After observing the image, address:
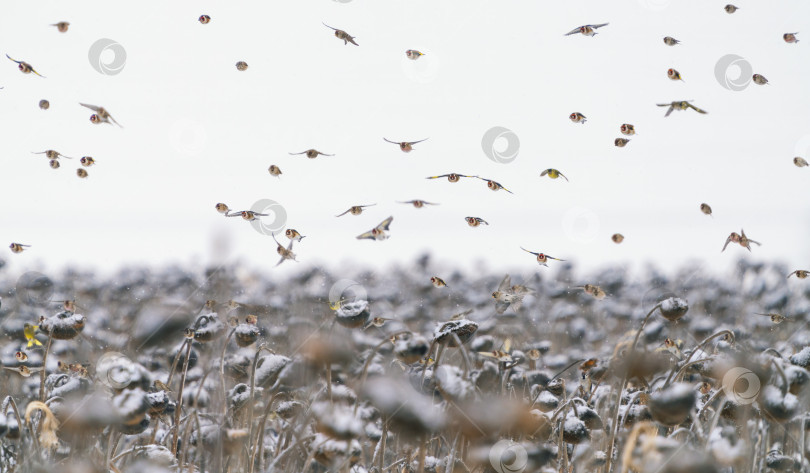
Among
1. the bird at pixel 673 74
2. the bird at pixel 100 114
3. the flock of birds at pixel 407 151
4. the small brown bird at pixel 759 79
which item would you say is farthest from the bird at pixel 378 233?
the small brown bird at pixel 759 79

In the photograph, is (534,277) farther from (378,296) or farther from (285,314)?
(285,314)

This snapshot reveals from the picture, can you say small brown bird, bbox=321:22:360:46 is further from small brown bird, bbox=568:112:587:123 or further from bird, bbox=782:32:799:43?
bird, bbox=782:32:799:43

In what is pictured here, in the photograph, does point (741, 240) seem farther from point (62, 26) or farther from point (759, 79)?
point (62, 26)

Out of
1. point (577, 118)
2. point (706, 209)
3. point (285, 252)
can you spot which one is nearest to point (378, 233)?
point (285, 252)

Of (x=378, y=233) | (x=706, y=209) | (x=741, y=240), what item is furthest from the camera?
(x=706, y=209)

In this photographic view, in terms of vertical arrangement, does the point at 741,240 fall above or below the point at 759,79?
below

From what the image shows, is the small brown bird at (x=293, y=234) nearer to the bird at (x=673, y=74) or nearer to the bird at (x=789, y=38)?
the bird at (x=673, y=74)

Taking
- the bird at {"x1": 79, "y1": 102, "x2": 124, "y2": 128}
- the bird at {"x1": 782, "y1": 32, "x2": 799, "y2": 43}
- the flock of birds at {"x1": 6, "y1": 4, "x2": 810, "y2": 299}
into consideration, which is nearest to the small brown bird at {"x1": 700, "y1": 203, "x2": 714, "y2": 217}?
the flock of birds at {"x1": 6, "y1": 4, "x2": 810, "y2": 299}

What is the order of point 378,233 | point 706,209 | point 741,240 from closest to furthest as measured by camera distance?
point 378,233
point 741,240
point 706,209

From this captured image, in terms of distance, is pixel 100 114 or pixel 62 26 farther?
pixel 62 26
